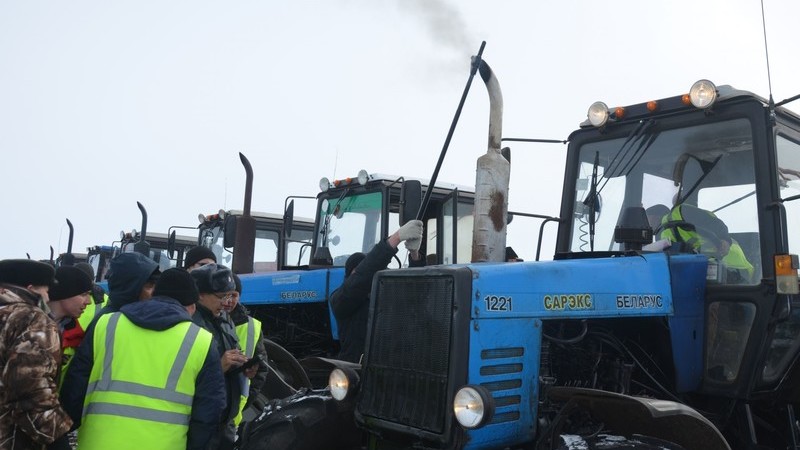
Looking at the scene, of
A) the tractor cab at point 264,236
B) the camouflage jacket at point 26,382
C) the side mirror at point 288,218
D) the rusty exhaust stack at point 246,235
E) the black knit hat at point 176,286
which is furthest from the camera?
the tractor cab at point 264,236

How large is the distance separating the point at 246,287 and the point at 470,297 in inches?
180

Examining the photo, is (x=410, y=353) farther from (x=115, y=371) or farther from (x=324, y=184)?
(x=324, y=184)

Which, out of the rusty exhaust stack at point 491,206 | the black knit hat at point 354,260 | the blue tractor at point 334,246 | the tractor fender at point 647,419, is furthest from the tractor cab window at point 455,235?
the tractor fender at point 647,419

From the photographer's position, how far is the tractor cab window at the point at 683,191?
421 centimetres

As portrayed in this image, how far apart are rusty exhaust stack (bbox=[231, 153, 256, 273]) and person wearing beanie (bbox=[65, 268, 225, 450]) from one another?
14.1 feet

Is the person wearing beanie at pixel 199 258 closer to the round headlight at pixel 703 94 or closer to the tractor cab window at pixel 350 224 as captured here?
the tractor cab window at pixel 350 224

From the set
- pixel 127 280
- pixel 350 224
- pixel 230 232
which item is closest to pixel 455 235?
pixel 350 224

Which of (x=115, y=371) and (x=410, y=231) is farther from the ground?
(x=410, y=231)

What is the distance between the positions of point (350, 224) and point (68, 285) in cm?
394

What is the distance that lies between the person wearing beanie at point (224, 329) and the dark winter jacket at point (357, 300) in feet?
3.21

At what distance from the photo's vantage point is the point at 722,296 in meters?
4.16

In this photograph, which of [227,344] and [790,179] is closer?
[227,344]

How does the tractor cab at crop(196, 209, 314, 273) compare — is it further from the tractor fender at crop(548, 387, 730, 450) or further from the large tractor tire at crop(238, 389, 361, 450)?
the tractor fender at crop(548, 387, 730, 450)

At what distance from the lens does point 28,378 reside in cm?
291
